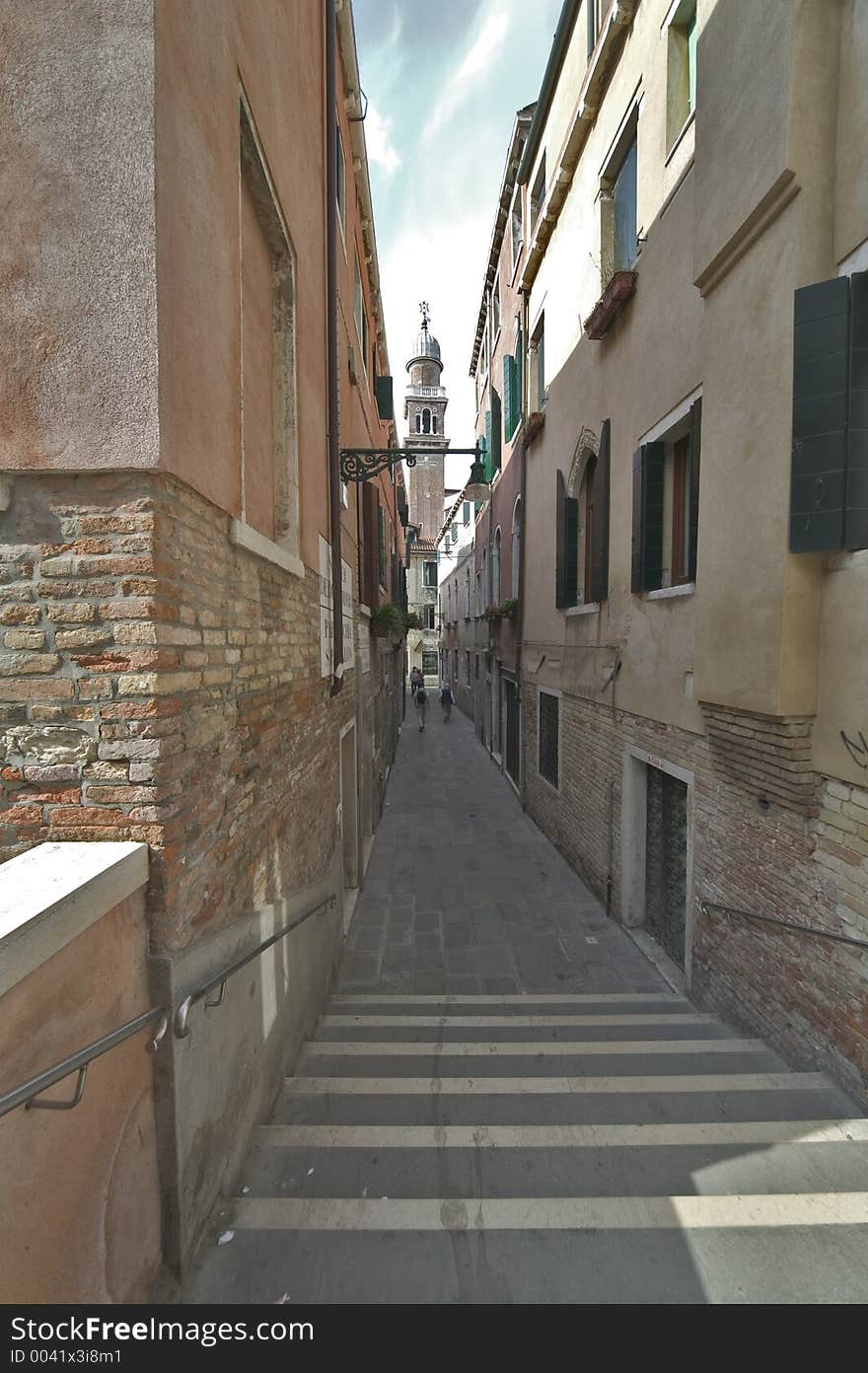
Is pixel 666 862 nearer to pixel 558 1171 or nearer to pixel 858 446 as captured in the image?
pixel 558 1171

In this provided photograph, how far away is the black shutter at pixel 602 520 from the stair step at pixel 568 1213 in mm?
5143

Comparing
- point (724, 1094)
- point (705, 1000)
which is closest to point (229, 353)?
point (724, 1094)

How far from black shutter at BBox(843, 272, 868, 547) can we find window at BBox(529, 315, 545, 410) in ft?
23.9

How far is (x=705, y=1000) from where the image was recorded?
14.4ft

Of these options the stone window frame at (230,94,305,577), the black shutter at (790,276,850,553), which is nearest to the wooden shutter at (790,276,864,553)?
the black shutter at (790,276,850,553)

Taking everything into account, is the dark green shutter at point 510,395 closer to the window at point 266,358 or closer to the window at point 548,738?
the window at point 548,738

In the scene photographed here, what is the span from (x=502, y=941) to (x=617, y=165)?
27.9 ft

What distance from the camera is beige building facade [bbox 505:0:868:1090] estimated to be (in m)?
2.95

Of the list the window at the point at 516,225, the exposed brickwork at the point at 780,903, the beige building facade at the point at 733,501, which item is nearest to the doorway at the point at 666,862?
the beige building facade at the point at 733,501

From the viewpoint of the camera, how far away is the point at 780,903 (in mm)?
3475

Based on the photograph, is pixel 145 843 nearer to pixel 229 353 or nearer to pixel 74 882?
pixel 74 882

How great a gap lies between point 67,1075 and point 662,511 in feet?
18.1

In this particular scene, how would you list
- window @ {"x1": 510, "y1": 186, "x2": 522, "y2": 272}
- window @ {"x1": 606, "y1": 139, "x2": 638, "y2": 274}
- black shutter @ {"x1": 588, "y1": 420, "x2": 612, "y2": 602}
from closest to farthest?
window @ {"x1": 606, "y1": 139, "x2": 638, "y2": 274}
black shutter @ {"x1": 588, "y1": 420, "x2": 612, "y2": 602}
window @ {"x1": 510, "y1": 186, "x2": 522, "y2": 272}

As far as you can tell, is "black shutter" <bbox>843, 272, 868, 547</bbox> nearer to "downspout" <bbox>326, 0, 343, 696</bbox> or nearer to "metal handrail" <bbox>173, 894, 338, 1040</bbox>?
"metal handrail" <bbox>173, 894, 338, 1040</bbox>
